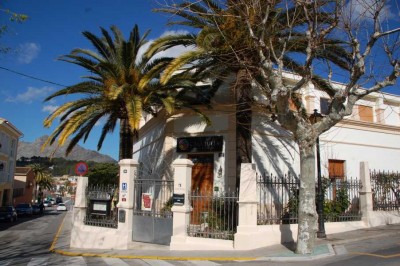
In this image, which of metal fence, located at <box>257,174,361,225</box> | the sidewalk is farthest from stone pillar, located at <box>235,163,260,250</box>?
metal fence, located at <box>257,174,361,225</box>

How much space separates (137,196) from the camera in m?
14.2

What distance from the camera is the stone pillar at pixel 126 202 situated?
13.4 m

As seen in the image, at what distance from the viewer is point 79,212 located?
589 inches

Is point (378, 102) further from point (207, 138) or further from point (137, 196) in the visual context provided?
point (137, 196)

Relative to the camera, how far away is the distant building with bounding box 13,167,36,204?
6041cm

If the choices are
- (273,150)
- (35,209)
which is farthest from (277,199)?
(35,209)

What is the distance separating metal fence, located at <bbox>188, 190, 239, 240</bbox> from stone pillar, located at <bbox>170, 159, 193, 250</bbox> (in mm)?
300

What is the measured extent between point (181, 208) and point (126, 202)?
7.37 feet

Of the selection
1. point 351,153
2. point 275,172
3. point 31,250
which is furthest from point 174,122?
point 351,153

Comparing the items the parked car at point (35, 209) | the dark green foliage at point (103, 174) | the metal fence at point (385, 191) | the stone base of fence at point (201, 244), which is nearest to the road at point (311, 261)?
the stone base of fence at point (201, 244)

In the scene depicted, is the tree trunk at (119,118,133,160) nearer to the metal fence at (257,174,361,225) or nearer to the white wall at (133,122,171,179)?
the white wall at (133,122,171,179)

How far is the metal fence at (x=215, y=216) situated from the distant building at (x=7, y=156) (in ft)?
119

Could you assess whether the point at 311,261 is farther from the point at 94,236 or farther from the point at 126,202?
the point at 94,236

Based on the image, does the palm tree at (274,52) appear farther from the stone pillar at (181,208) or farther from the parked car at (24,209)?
the parked car at (24,209)
